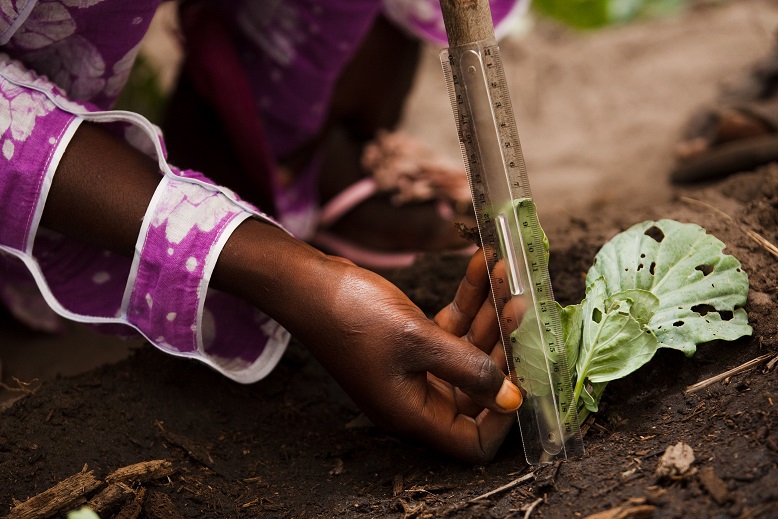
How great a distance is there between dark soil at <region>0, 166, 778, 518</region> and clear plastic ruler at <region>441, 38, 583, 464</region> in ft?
0.27

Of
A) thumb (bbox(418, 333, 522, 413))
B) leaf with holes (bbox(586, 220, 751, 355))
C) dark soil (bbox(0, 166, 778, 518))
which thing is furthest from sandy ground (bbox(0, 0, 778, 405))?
thumb (bbox(418, 333, 522, 413))

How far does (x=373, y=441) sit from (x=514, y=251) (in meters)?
→ 0.56

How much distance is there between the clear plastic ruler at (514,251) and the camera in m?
1.43

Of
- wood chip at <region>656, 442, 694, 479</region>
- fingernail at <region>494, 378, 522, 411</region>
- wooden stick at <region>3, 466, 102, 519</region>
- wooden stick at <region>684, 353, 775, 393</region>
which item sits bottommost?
wooden stick at <region>3, 466, 102, 519</region>

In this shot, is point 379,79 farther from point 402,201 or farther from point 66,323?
point 66,323

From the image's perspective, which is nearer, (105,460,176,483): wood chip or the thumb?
the thumb

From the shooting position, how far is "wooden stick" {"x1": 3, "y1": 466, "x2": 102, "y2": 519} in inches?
56.4

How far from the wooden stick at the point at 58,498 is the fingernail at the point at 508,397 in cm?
79

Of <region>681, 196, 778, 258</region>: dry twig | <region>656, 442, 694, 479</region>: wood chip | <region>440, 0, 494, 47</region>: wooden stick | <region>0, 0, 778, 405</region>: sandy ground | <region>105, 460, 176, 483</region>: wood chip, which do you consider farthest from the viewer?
<region>0, 0, 778, 405</region>: sandy ground

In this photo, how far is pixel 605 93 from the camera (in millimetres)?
3709

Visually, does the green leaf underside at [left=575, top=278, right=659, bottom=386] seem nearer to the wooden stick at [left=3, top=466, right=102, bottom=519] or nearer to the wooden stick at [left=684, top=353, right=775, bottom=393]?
the wooden stick at [left=684, top=353, right=775, bottom=393]

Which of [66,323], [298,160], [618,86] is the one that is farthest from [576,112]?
[66,323]

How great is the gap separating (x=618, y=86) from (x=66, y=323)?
2664mm

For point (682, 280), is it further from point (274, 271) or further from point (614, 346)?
point (274, 271)
